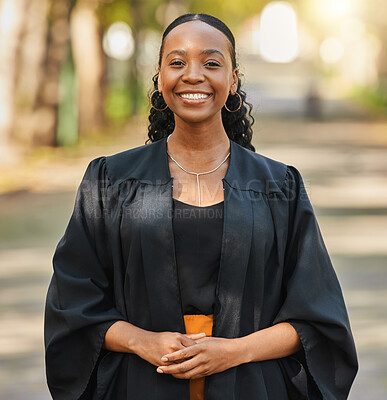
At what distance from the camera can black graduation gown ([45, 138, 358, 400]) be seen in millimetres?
2715

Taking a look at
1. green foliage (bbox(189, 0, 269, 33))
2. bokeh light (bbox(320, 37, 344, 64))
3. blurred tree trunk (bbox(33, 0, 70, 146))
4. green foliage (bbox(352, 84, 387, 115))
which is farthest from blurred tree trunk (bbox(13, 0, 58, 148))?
bokeh light (bbox(320, 37, 344, 64))

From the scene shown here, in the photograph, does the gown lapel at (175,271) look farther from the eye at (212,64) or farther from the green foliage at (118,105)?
the green foliage at (118,105)

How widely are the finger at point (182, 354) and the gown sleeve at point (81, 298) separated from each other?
0.24 metres

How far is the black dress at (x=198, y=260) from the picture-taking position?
107 inches

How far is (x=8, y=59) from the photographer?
15844 mm

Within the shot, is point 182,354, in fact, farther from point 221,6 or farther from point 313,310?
point 221,6

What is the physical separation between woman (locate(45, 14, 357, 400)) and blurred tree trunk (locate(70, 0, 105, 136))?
20.6 meters

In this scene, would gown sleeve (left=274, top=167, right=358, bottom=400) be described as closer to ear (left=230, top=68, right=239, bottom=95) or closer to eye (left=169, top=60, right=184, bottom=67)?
ear (left=230, top=68, right=239, bottom=95)

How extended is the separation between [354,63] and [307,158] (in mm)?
38290

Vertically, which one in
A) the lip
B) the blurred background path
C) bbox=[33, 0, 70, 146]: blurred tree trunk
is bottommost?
the blurred background path

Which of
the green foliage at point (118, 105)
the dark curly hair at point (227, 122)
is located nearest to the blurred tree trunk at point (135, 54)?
the green foliage at point (118, 105)

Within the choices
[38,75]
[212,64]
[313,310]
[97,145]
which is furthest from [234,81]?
[97,145]

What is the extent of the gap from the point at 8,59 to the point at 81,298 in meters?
13.7

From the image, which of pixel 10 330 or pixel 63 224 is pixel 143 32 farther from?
pixel 10 330
